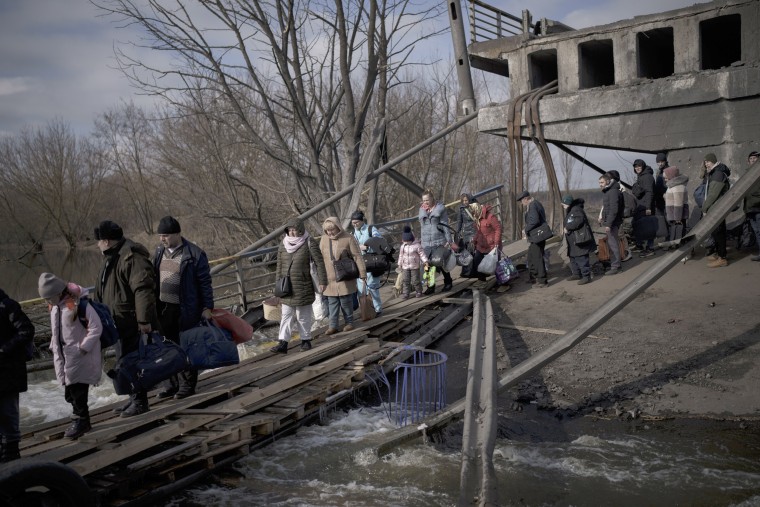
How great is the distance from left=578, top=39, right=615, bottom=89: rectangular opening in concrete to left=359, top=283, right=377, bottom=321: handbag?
778cm

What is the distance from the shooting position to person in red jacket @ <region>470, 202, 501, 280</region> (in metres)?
11.8

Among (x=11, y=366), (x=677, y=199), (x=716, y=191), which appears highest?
(x=716, y=191)

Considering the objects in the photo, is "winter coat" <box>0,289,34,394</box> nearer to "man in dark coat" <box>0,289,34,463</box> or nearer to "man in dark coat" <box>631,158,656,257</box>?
"man in dark coat" <box>0,289,34,463</box>

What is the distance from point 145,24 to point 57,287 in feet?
41.3

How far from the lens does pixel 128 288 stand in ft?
20.4

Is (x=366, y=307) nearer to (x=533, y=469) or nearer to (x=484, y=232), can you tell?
(x=484, y=232)

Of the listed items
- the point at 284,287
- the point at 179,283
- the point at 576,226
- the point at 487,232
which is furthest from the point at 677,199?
the point at 179,283

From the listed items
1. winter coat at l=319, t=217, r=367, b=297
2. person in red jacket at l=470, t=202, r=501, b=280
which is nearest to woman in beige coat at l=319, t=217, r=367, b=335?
winter coat at l=319, t=217, r=367, b=297

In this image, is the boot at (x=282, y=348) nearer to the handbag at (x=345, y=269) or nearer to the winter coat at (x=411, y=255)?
the handbag at (x=345, y=269)

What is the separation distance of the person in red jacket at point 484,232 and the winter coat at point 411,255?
4.23 feet

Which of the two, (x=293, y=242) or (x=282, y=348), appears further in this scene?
(x=282, y=348)

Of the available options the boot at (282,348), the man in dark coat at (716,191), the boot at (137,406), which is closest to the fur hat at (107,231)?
the boot at (137,406)

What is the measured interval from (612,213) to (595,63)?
251 inches

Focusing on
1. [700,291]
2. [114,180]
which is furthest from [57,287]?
[114,180]
